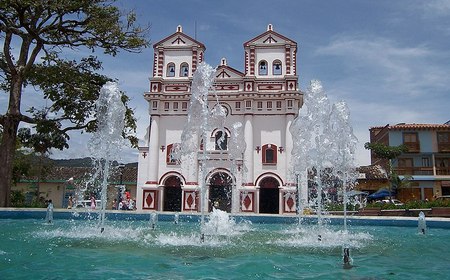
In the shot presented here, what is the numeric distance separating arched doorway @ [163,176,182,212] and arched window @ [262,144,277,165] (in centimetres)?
603

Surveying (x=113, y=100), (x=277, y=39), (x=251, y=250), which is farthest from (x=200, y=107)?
(x=277, y=39)

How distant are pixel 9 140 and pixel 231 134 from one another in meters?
13.7

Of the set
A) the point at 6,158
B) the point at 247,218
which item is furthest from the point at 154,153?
the point at 247,218

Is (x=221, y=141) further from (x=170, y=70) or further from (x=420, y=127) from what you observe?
(x=420, y=127)

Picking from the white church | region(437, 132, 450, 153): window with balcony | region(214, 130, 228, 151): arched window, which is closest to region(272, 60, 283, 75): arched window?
the white church

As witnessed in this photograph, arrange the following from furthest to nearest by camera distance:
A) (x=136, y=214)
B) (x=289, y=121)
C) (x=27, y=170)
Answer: (x=27, y=170) < (x=289, y=121) < (x=136, y=214)

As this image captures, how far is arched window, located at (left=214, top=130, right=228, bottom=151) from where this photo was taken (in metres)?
29.5

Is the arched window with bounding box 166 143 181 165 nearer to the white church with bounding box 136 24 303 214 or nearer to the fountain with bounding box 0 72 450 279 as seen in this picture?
the white church with bounding box 136 24 303 214

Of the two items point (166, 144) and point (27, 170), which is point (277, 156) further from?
point (27, 170)

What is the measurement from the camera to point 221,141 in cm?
2962

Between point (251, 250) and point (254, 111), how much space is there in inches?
813

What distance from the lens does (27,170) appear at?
32.2 meters

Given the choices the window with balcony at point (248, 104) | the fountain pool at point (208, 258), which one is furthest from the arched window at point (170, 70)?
the fountain pool at point (208, 258)

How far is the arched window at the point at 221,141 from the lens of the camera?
2947cm
